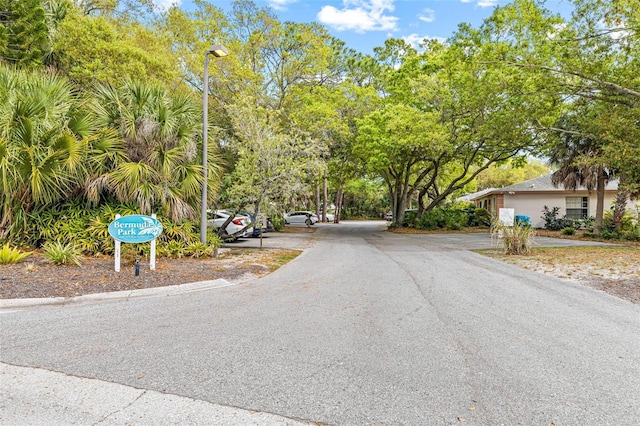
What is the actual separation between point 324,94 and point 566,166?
1366 cm

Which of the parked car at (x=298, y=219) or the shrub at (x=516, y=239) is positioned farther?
the parked car at (x=298, y=219)

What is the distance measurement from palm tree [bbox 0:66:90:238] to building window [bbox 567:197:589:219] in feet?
88.2

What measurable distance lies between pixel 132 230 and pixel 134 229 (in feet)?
0.13

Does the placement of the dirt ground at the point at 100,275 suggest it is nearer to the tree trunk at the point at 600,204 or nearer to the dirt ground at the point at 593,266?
the dirt ground at the point at 593,266

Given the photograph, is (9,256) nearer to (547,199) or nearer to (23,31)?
(23,31)

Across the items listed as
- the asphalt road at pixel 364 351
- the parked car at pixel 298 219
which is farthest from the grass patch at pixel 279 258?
the parked car at pixel 298 219

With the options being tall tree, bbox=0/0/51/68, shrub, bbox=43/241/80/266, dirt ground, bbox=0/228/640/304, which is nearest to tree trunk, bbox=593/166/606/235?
dirt ground, bbox=0/228/640/304

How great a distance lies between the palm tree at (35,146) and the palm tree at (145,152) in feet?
1.75

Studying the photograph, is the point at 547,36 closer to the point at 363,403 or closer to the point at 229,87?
the point at 363,403

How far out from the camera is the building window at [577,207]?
2416cm

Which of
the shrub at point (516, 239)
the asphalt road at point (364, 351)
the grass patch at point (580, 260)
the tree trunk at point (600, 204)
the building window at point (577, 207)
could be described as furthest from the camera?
the building window at point (577, 207)

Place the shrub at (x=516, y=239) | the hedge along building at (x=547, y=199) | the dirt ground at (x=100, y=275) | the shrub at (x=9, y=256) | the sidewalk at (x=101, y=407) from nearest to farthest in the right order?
1. the sidewalk at (x=101, y=407)
2. the dirt ground at (x=100, y=275)
3. the shrub at (x=9, y=256)
4. the shrub at (x=516, y=239)
5. the hedge along building at (x=547, y=199)

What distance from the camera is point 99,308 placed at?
5.29m

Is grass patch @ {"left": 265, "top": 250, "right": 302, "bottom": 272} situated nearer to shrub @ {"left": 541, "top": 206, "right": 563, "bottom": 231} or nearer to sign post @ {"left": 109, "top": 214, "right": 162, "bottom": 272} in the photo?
sign post @ {"left": 109, "top": 214, "right": 162, "bottom": 272}
